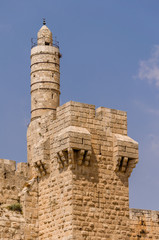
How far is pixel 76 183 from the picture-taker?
22.1 meters

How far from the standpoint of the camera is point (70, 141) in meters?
22.0

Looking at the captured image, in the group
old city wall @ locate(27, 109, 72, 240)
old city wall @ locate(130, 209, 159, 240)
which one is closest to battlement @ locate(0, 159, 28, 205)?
old city wall @ locate(27, 109, 72, 240)

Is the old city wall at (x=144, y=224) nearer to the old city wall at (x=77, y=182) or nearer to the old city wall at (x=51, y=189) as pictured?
the old city wall at (x=77, y=182)

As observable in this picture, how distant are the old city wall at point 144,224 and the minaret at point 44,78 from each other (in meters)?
15.2

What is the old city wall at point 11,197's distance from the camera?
2275 centimetres

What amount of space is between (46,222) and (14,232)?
1.05 meters

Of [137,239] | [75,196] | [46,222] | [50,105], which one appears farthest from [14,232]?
[50,105]

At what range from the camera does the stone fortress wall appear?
22.0m

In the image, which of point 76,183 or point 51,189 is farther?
point 51,189

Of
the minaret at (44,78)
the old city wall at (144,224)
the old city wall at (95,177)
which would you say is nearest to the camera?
the old city wall at (95,177)

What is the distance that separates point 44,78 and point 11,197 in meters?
17.3

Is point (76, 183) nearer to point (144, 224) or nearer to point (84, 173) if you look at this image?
point (84, 173)

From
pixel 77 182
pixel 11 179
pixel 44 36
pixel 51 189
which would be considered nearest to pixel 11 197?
pixel 11 179

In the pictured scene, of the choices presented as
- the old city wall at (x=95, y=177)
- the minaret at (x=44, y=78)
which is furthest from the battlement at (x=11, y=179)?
the minaret at (x=44, y=78)
